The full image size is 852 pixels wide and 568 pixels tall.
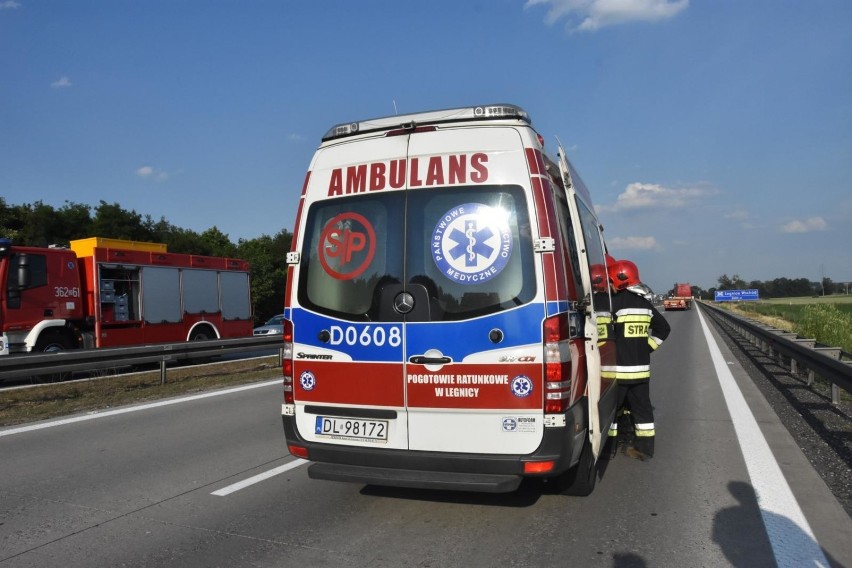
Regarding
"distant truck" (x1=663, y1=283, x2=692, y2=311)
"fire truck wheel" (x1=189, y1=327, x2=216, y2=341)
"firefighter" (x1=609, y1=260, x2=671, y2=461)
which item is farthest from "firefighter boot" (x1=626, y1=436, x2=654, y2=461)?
"distant truck" (x1=663, y1=283, x2=692, y2=311)

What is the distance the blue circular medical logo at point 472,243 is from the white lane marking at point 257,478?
106 inches

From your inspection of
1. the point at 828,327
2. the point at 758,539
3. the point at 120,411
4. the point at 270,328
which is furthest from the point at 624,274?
the point at 270,328

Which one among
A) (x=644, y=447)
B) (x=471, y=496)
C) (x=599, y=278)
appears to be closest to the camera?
(x=471, y=496)

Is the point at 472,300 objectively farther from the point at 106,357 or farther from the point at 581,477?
the point at 106,357

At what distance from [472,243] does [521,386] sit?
3.13 ft

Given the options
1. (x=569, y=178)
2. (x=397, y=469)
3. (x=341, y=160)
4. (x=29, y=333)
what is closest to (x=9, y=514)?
(x=397, y=469)

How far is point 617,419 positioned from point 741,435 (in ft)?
5.62

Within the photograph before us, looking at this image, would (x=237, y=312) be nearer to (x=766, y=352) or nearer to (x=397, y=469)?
(x=766, y=352)

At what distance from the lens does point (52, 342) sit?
13.6m

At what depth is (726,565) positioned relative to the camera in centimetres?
385

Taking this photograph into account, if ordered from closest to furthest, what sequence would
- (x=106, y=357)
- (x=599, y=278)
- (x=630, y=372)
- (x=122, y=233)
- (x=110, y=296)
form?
(x=599, y=278), (x=630, y=372), (x=106, y=357), (x=110, y=296), (x=122, y=233)

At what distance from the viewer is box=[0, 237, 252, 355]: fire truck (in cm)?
1307

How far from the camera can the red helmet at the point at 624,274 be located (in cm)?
627

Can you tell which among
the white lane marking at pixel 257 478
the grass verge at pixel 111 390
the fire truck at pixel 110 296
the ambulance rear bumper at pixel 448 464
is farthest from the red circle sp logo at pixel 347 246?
the fire truck at pixel 110 296
